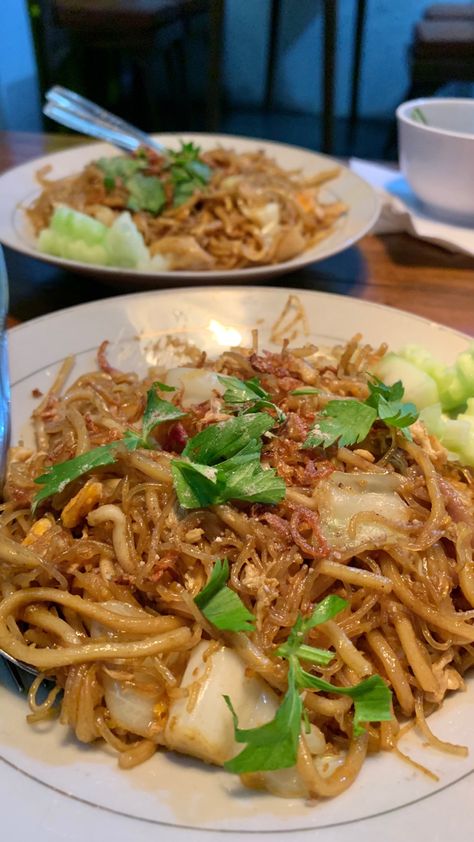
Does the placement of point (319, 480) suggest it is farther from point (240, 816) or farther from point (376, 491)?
point (240, 816)

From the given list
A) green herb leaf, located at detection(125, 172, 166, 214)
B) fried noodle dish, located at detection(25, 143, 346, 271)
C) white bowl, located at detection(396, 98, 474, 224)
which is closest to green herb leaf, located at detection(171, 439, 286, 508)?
fried noodle dish, located at detection(25, 143, 346, 271)

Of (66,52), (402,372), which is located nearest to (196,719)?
(402,372)

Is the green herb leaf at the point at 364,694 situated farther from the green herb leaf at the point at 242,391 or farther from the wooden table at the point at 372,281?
the wooden table at the point at 372,281

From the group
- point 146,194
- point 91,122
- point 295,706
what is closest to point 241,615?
A: point 295,706

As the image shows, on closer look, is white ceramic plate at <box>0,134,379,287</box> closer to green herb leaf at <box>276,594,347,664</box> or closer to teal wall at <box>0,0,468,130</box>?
green herb leaf at <box>276,594,347,664</box>

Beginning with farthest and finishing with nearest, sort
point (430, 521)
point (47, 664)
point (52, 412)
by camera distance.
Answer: point (52, 412), point (430, 521), point (47, 664)
